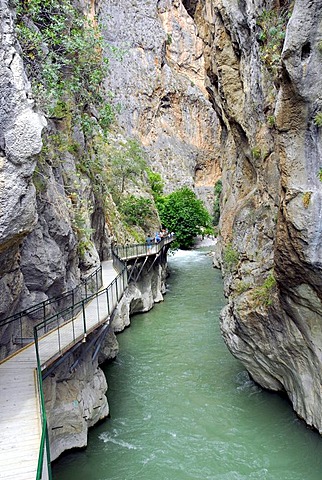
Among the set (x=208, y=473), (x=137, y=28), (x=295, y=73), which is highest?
A: (x=137, y=28)

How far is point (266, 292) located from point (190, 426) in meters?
5.05

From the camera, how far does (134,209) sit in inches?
1561

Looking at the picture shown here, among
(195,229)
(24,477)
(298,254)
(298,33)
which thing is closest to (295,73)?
(298,33)

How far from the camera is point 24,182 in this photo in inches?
358

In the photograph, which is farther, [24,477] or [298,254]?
[298,254]

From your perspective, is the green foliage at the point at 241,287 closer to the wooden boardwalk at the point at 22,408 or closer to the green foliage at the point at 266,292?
the green foliage at the point at 266,292

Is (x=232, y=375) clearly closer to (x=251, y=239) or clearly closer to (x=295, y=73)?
(x=251, y=239)

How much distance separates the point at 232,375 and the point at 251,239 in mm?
5962

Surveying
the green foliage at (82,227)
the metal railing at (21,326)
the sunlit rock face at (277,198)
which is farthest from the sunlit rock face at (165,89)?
the metal railing at (21,326)

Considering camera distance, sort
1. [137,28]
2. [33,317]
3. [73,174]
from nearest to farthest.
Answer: [33,317]
[73,174]
[137,28]

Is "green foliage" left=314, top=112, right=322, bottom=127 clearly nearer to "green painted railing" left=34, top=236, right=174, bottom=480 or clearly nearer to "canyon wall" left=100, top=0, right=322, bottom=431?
"canyon wall" left=100, top=0, right=322, bottom=431

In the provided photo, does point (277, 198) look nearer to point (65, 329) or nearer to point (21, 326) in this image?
point (65, 329)

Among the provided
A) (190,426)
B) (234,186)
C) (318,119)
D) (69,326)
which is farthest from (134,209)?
(318,119)

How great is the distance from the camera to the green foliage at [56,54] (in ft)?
46.6
